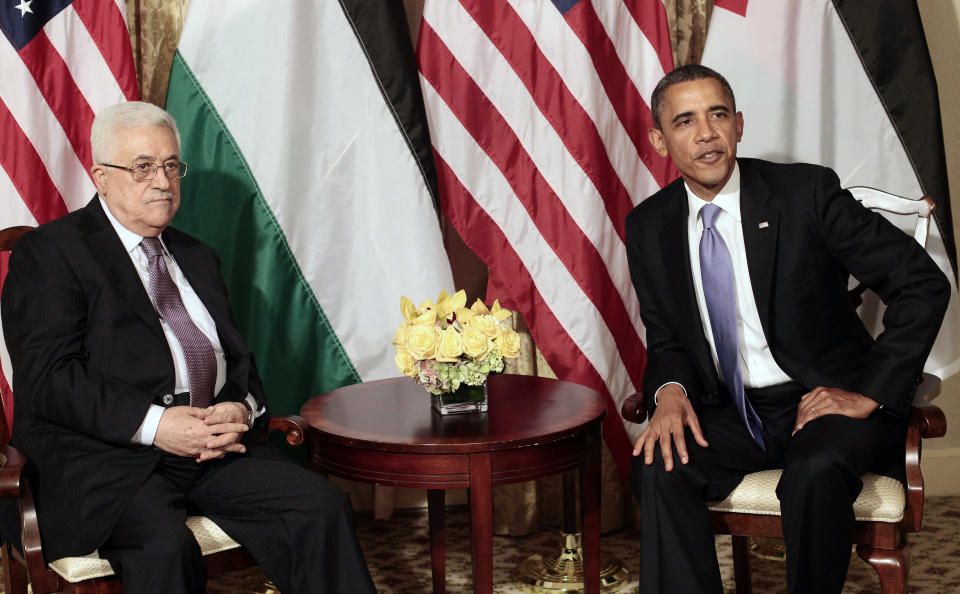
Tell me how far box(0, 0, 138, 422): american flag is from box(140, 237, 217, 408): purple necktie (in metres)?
0.70

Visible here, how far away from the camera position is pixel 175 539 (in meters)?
2.49

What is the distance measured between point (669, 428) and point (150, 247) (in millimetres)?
1542

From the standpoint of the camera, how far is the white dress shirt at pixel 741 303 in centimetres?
303

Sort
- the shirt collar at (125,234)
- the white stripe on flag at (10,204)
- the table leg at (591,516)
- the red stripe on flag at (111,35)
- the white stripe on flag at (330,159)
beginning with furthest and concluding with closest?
the white stripe on flag at (330,159) < the red stripe on flag at (111,35) < the white stripe on flag at (10,204) < the table leg at (591,516) < the shirt collar at (125,234)

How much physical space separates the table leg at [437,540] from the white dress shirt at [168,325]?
82cm

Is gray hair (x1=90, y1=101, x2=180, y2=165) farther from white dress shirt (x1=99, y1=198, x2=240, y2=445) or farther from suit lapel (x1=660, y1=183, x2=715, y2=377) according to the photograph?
suit lapel (x1=660, y1=183, x2=715, y2=377)

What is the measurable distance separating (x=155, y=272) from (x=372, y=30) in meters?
1.27

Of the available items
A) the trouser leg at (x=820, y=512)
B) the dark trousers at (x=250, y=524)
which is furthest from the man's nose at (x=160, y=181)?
the trouser leg at (x=820, y=512)

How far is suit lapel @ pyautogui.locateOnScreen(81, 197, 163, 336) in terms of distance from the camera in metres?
2.78

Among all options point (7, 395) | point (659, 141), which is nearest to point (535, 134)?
point (659, 141)

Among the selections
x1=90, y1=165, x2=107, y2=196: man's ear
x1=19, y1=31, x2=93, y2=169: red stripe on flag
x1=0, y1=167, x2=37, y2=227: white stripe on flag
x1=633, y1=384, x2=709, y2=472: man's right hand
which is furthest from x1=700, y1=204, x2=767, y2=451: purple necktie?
x1=0, y1=167, x2=37, y2=227: white stripe on flag

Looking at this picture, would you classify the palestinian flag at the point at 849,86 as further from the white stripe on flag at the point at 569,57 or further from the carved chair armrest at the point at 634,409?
the carved chair armrest at the point at 634,409

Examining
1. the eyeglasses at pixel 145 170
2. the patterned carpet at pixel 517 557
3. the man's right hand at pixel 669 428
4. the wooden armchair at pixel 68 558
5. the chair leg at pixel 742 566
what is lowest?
the patterned carpet at pixel 517 557

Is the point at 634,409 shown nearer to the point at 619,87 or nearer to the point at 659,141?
the point at 659,141
